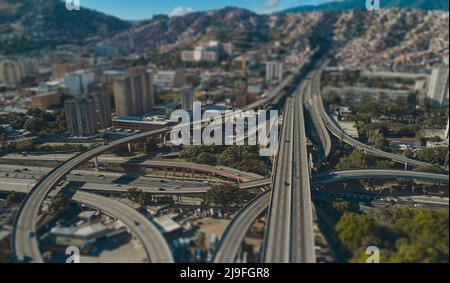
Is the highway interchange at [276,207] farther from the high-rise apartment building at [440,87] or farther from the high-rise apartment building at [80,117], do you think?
the high-rise apartment building at [440,87]

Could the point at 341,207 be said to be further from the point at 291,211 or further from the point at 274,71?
the point at 274,71

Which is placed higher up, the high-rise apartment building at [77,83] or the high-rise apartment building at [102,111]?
the high-rise apartment building at [77,83]

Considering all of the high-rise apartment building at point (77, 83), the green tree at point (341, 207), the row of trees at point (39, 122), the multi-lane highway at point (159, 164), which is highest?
the high-rise apartment building at point (77, 83)

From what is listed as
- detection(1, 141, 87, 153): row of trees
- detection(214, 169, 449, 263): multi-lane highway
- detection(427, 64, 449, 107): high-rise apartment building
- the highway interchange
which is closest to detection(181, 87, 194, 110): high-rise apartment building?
the highway interchange

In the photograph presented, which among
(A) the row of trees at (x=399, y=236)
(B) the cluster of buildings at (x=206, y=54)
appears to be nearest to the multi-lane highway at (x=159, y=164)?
(A) the row of trees at (x=399, y=236)

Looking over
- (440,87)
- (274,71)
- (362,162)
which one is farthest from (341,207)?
(274,71)
